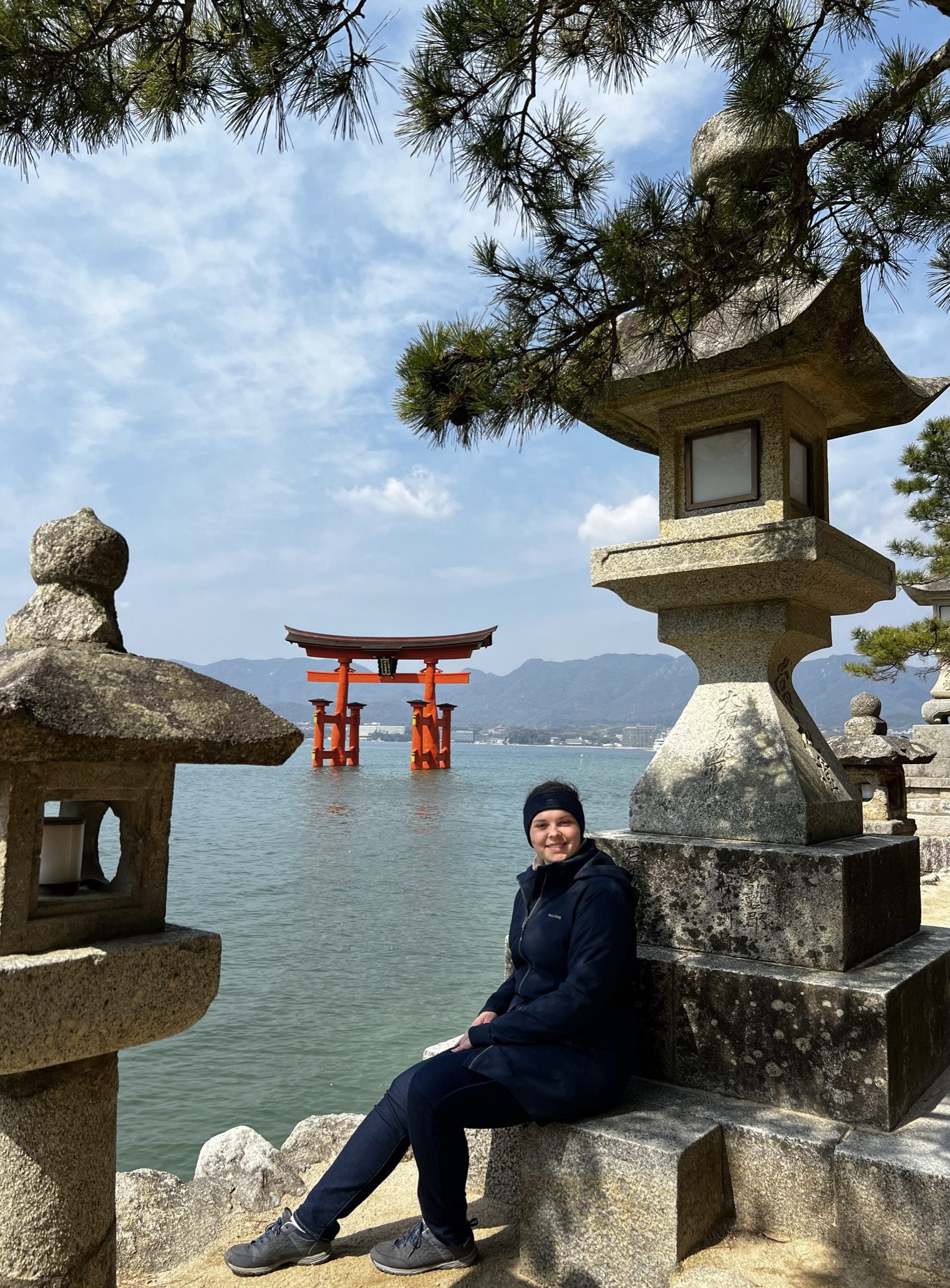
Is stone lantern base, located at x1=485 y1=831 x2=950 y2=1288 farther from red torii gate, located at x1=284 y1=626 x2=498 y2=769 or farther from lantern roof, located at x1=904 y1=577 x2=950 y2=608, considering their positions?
red torii gate, located at x1=284 y1=626 x2=498 y2=769

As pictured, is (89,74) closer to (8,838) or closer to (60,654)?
(60,654)

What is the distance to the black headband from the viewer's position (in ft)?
8.36

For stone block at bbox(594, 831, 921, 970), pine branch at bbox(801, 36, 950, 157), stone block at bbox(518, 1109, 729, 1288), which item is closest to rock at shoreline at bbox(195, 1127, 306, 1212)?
stone block at bbox(518, 1109, 729, 1288)

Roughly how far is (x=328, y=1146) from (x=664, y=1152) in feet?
7.35

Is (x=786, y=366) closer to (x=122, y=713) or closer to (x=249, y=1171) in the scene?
(x=122, y=713)

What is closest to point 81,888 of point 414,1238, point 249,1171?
point 414,1238

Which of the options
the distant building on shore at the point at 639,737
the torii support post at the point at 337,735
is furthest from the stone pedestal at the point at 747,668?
the distant building on shore at the point at 639,737

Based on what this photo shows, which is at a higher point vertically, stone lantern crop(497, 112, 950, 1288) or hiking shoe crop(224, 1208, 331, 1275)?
stone lantern crop(497, 112, 950, 1288)

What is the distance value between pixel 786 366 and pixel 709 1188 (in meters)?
2.55

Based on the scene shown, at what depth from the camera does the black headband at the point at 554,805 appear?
8.36 ft

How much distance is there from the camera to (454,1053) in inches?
92.7

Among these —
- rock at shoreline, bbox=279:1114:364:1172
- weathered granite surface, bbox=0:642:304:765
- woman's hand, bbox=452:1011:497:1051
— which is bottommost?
rock at shoreline, bbox=279:1114:364:1172

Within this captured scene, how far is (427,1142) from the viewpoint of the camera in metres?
2.23

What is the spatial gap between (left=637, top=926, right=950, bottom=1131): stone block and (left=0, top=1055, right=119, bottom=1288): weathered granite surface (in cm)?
155
